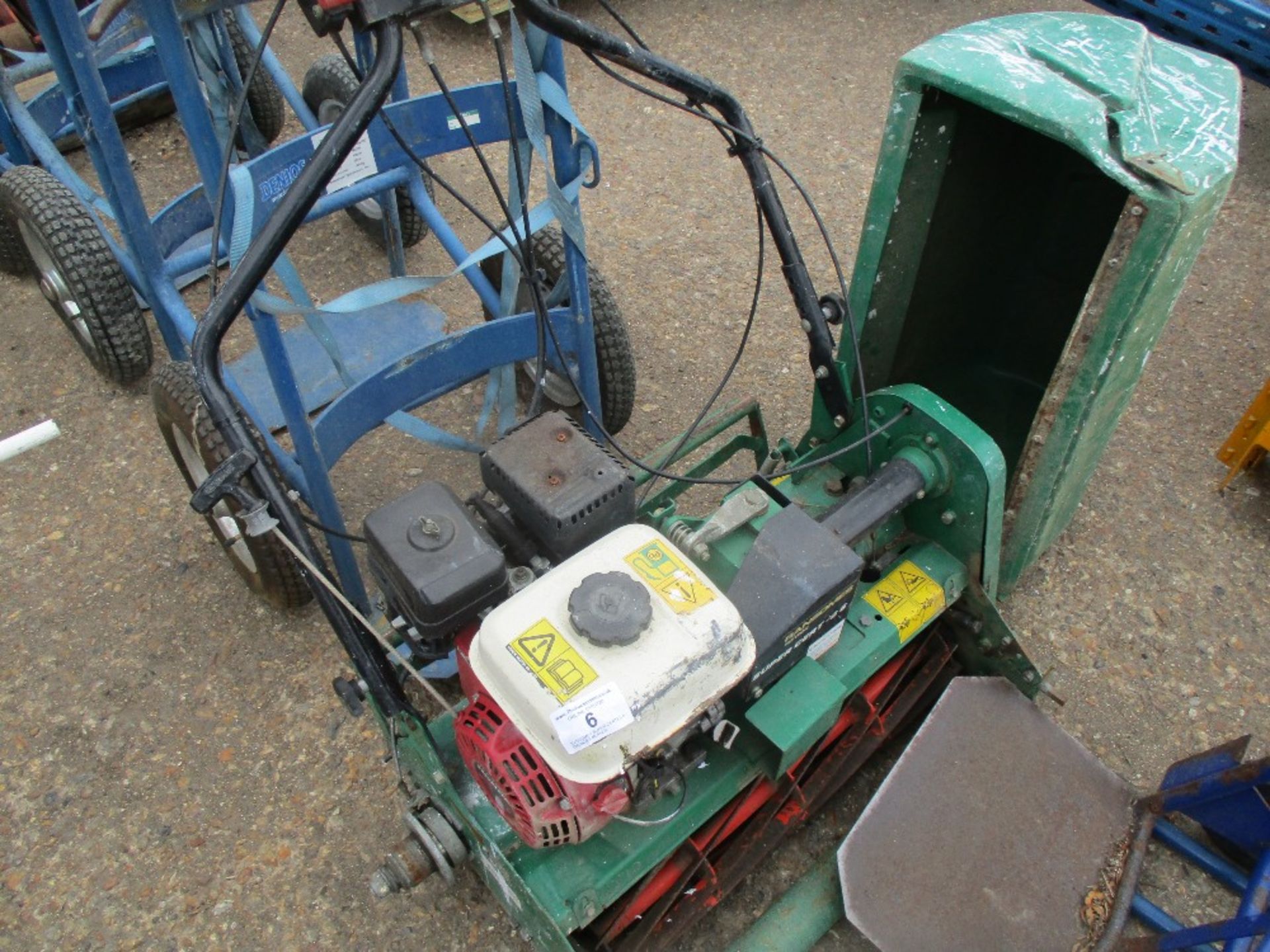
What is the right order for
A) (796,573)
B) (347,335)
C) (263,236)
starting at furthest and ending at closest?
(347,335) < (796,573) < (263,236)

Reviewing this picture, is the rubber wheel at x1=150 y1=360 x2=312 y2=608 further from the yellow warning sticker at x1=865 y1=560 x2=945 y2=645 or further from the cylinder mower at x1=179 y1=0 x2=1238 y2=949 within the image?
the yellow warning sticker at x1=865 y1=560 x2=945 y2=645

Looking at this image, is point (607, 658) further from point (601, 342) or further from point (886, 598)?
point (601, 342)

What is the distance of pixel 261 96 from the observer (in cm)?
354

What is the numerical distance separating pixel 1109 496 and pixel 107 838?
247cm

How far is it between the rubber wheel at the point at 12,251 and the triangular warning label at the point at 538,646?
8.64 feet

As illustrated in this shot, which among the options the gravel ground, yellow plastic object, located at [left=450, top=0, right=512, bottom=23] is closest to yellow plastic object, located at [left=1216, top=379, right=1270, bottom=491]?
the gravel ground

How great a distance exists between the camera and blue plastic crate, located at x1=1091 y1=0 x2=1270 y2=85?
3.20m

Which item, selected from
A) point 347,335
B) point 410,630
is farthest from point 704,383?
point 410,630

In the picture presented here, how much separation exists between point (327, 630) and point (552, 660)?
1205 millimetres

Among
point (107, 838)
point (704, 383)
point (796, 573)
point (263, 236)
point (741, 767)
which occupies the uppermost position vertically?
point (263, 236)

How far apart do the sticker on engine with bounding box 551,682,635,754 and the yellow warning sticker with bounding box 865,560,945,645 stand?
71cm

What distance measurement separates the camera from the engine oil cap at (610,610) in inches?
52.4

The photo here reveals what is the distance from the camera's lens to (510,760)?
4.64 feet

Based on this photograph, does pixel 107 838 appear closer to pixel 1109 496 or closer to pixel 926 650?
pixel 926 650
